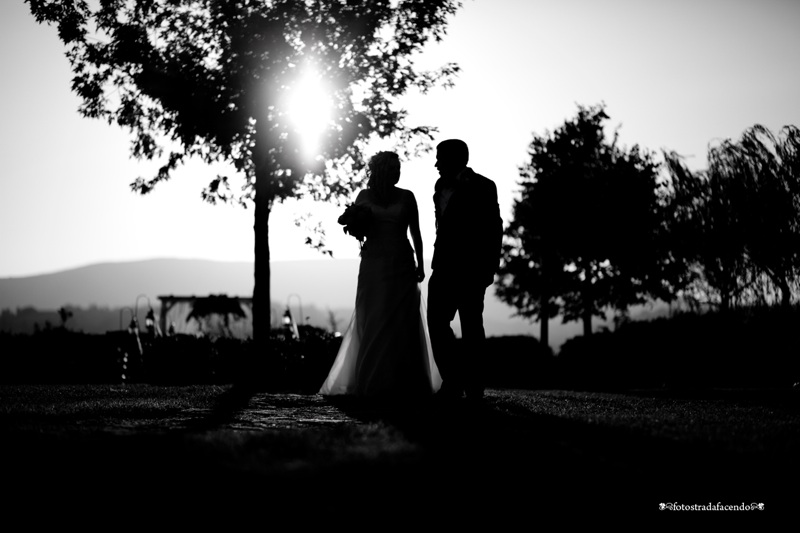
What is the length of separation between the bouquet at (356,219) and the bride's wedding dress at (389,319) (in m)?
0.13

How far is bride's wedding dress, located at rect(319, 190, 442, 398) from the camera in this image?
813cm

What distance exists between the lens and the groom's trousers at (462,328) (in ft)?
23.0

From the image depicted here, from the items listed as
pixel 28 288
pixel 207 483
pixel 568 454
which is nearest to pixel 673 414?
pixel 568 454

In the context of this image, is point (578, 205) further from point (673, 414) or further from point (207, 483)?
point (207, 483)

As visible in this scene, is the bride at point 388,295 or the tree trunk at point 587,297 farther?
the tree trunk at point 587,297

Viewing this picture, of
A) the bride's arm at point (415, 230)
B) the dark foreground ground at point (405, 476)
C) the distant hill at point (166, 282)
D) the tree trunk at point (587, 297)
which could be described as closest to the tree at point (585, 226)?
the tree trunk at point (587, 297)

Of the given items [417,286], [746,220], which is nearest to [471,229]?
[417,286]

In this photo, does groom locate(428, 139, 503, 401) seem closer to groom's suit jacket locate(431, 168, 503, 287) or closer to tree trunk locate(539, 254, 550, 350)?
groom's suit jacket locate(431, 168, 503, 287)

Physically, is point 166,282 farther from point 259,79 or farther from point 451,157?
point 451,157

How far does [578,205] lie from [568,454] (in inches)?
1294

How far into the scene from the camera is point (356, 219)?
8203mm

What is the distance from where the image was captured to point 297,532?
2.57m

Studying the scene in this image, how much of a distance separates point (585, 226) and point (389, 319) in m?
28.4

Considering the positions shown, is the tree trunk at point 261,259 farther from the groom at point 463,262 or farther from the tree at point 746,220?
the tree at point 746,220
